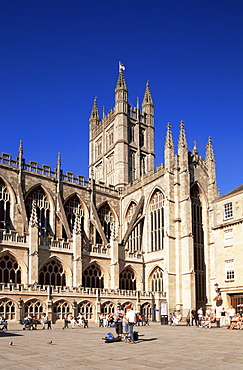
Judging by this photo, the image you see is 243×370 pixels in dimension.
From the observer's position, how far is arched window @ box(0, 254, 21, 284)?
119 feet

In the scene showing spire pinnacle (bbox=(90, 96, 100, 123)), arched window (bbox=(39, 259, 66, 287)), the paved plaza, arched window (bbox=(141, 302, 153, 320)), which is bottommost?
arched window (bbox=(141, 302, 153, 320))

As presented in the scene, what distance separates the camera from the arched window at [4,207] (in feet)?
140

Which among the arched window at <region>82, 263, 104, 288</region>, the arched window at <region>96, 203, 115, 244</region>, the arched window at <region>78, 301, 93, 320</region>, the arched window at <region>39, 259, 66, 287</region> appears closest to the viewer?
the arched window at <region>78, 301, 93, 320</region>

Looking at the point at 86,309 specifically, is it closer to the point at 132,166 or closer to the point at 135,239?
the point at 135,239

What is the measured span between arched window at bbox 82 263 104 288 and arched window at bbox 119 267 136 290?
2865mm

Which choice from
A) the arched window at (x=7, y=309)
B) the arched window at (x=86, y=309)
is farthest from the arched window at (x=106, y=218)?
the arched window at (x=7, y=309)

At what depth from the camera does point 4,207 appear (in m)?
43.1

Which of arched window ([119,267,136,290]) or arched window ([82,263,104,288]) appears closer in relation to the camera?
arched window ([82,263,104,288])

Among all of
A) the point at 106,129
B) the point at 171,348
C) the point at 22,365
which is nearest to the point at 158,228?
the point at 106,129

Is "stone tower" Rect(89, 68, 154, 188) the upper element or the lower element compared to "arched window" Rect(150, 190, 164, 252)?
upper

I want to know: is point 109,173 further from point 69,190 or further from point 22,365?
point 22,365


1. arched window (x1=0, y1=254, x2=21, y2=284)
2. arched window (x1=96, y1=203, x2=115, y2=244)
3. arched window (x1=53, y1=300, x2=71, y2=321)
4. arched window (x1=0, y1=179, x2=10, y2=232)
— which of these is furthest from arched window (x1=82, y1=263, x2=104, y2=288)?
arched window (x1=0, y1=179, x2=10, y2=232)

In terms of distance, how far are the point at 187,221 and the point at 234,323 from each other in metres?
18.8

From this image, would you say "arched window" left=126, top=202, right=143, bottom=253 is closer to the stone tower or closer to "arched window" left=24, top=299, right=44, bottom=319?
the stone tower
